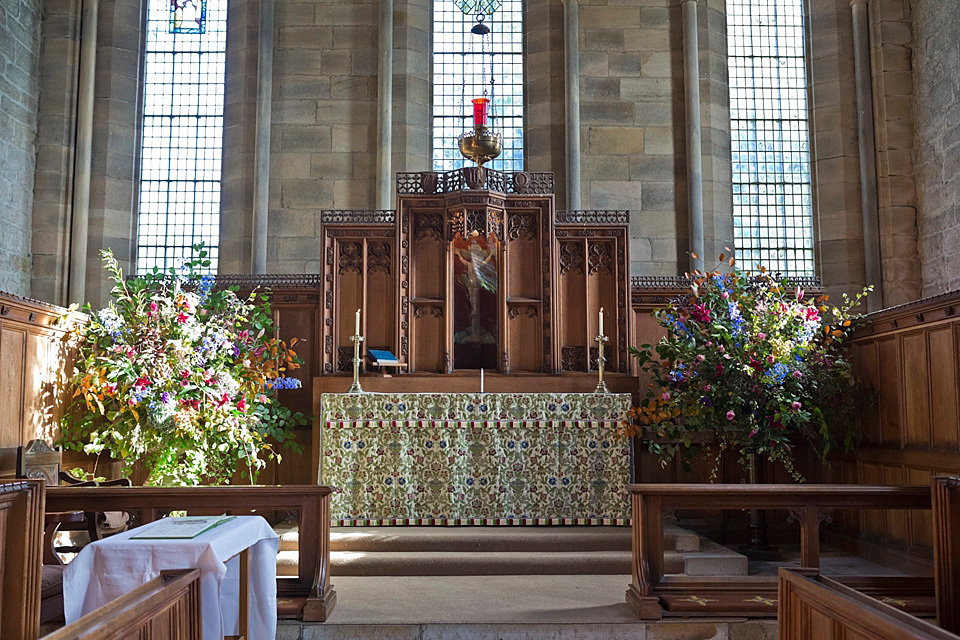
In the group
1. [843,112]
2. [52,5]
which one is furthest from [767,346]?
→ [52,5]

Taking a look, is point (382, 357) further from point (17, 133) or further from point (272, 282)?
point (17, 133)

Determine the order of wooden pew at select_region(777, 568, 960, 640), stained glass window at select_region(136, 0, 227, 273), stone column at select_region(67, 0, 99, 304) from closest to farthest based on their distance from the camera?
wooden pew at select_region(777, 568, 960, 640), stone column at select_region(67, 0, 99, 304), stained glass window at select_region(136, 0, 227, 273)

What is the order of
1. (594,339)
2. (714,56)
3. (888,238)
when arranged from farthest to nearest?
(714,56), (888,238), (594,339)

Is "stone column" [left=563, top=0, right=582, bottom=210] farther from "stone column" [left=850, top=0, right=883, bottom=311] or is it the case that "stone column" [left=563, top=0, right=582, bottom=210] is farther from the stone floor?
the stone floor

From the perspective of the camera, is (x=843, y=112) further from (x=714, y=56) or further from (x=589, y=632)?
(x=589, y=632)

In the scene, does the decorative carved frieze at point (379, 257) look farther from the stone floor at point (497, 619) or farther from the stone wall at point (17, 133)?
the stone wall at point (17, 133)

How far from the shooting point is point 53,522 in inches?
195

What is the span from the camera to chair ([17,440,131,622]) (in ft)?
14.1

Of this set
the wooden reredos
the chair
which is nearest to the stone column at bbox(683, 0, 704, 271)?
the wooden reredos

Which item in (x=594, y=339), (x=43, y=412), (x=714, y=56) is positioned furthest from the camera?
(x=714, y=56)

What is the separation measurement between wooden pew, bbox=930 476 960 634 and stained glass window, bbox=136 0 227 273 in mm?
8415

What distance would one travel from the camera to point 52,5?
10203 mm

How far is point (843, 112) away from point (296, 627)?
886cm

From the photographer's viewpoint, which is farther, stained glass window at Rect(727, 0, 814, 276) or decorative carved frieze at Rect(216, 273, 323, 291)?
stained glass window at Rect(727, 0, 814, 276)
